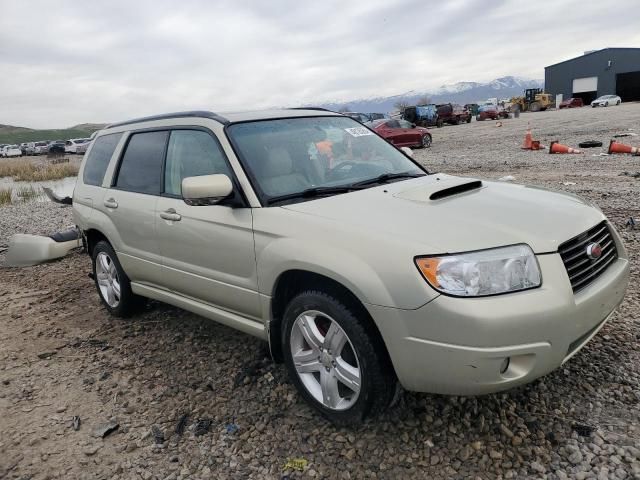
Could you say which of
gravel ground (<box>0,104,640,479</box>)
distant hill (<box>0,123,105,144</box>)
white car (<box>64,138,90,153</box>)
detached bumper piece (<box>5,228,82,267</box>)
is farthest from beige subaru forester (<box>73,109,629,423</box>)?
distant hill (<box>0,123,105,144</box>)

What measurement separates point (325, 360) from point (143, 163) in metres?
2.44

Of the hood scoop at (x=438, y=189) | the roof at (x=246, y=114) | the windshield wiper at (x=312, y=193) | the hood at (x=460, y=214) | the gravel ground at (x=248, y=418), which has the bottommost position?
the gravel ground at (x=248, y=418)

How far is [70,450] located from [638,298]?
433cm

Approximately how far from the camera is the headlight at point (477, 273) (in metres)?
2.39

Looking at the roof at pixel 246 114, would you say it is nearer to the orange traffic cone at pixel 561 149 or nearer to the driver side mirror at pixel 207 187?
the driver side mirror at pixel 207 187

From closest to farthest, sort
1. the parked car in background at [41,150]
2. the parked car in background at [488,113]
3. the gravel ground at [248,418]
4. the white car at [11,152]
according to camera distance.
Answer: the gravel ground at [248,418], the parked car in background at [488,113], the white car at [11,152], the parked car in background at [41,150]

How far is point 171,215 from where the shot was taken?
12.3 feet

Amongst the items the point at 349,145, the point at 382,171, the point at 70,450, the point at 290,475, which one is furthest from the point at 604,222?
the point at 70,450

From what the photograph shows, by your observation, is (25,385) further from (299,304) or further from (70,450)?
(299,304)

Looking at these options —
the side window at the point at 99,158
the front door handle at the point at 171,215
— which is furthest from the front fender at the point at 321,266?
the side window at the point at 99,158

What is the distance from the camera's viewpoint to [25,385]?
3.85 meters

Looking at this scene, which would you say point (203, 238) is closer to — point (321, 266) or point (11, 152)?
point (321, 266)

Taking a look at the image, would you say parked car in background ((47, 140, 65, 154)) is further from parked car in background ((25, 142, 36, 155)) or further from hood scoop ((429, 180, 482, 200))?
hood scoop ((429, 180, 482, 200))

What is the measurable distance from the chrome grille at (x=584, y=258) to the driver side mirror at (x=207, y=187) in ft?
6.18
